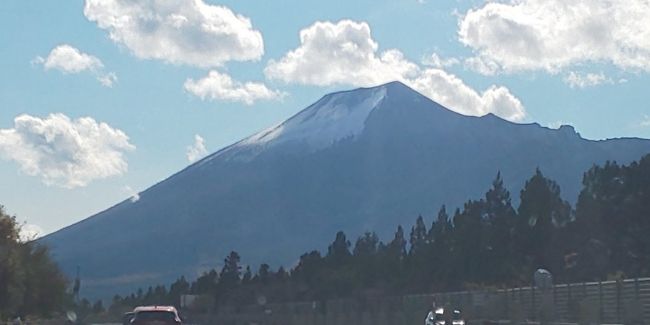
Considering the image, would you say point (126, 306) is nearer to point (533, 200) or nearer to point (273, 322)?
point (273, 322)

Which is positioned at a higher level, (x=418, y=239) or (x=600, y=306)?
(x=418, y=239)

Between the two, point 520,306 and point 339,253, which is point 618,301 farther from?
point 339,253

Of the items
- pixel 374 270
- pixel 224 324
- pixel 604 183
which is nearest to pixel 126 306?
pixel 224 324

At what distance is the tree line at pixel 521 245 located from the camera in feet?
226

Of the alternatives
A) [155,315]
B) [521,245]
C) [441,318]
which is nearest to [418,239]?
[521,245]

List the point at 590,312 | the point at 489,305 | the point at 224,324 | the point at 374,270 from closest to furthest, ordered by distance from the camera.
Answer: the point at 590,312
the point at 489,305
the point at 374,270
the point at 224,324

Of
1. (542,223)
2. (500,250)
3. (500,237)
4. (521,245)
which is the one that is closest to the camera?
(542,223)

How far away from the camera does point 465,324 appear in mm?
52719

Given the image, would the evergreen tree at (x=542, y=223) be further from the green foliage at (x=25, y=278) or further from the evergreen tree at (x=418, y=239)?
the green foliage at (x=25, y=278)

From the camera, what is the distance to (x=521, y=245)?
79188 mm

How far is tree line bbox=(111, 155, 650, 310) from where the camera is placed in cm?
6894

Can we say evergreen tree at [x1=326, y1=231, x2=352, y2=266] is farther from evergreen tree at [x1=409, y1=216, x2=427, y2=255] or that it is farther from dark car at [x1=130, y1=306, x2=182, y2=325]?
dark car at [x1=130, y1=306, x2=182, y2=325]

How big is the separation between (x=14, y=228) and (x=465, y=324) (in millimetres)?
21292

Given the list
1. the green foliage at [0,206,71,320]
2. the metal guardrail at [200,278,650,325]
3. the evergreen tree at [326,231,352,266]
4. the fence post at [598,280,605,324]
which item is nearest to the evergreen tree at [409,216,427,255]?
the evergreen tree at [326,231,352,266]
